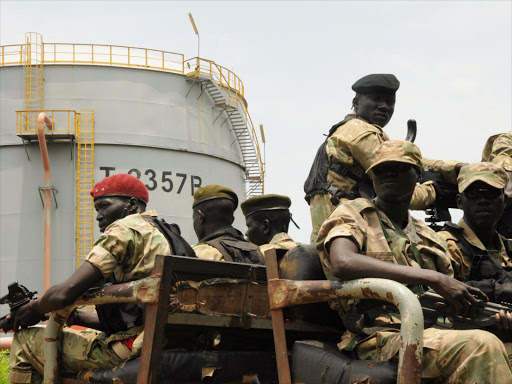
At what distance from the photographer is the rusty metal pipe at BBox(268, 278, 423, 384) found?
3.05 m

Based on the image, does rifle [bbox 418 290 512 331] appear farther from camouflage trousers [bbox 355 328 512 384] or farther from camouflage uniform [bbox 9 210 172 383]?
camouflage uniform [bbox 9 210 172 383]

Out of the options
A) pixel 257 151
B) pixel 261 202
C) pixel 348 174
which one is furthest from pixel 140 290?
pixel 257 151

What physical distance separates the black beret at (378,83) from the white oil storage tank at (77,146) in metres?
16.5

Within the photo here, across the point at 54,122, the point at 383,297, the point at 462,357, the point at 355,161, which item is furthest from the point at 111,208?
the point at 54,122

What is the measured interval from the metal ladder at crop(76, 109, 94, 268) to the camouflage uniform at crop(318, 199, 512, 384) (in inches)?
722

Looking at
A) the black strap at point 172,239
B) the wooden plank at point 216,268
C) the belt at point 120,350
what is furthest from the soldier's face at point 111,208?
the wooden plank at point 216,268

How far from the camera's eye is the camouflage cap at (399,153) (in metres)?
3.89

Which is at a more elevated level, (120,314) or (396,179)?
(396,179)

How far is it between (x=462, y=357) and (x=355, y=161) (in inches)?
96.3

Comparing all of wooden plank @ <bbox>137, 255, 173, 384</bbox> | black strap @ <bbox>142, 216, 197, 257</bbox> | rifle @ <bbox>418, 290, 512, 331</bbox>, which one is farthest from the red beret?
rifle @ <bbox>418, 290, 512, 331</bbox>

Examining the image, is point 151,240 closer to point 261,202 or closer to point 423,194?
point 423,194

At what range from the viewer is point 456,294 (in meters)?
3.37

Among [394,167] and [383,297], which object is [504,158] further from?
[383,297]

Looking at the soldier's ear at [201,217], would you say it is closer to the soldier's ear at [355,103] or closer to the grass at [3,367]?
the soldier's ear at [355,103]
